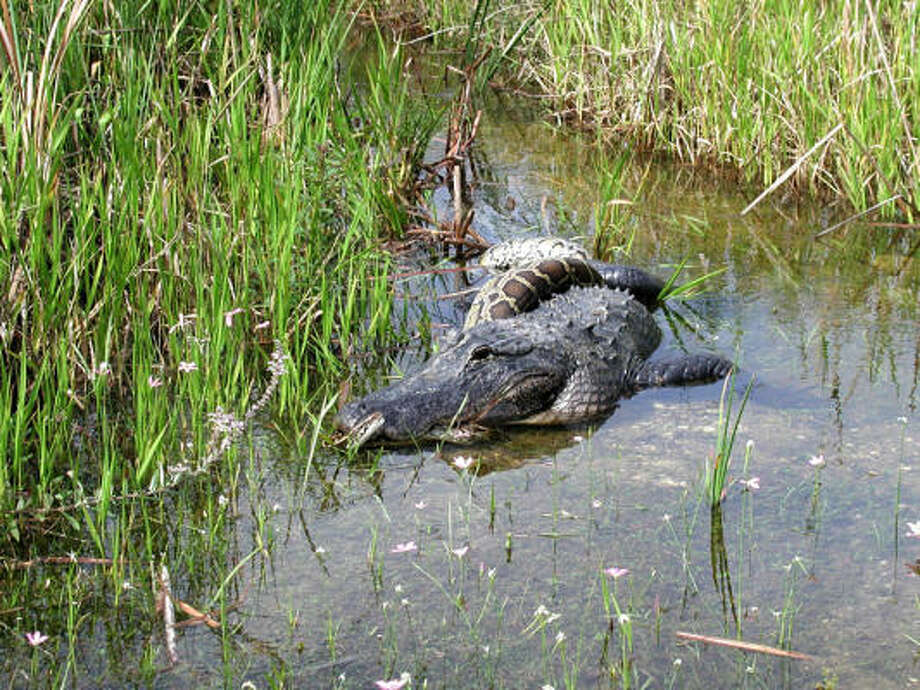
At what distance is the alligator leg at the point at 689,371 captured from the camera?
5.81 meters

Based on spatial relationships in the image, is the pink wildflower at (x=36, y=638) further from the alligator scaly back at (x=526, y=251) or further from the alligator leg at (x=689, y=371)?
the alligator scaly back at (x=526, y=251)

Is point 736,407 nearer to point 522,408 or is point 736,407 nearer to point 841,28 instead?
point 522,408

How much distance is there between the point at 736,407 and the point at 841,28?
11.5 feet

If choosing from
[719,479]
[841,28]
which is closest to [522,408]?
[719,479]

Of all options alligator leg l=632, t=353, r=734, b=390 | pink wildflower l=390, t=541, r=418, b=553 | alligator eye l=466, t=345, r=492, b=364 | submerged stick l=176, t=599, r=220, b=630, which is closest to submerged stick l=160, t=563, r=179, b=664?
submerged stick l=176, t=599, r=220, b=630

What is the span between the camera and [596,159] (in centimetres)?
953

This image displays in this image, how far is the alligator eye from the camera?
561cm

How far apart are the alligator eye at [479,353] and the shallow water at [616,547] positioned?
16.2 inches

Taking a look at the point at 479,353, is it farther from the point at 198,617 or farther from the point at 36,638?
the point at 36,638

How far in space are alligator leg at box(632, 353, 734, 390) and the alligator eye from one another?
2.56 ft

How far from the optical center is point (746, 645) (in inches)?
142

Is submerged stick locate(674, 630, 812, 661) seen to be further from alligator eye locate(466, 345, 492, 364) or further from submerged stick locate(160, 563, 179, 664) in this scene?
alligator eye locate(466, 345, 492, 364)

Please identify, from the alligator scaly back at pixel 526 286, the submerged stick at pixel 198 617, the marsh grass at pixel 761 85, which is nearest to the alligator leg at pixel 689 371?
the alligator scaly back at pixel 526 286

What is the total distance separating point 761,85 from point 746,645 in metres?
5.52
